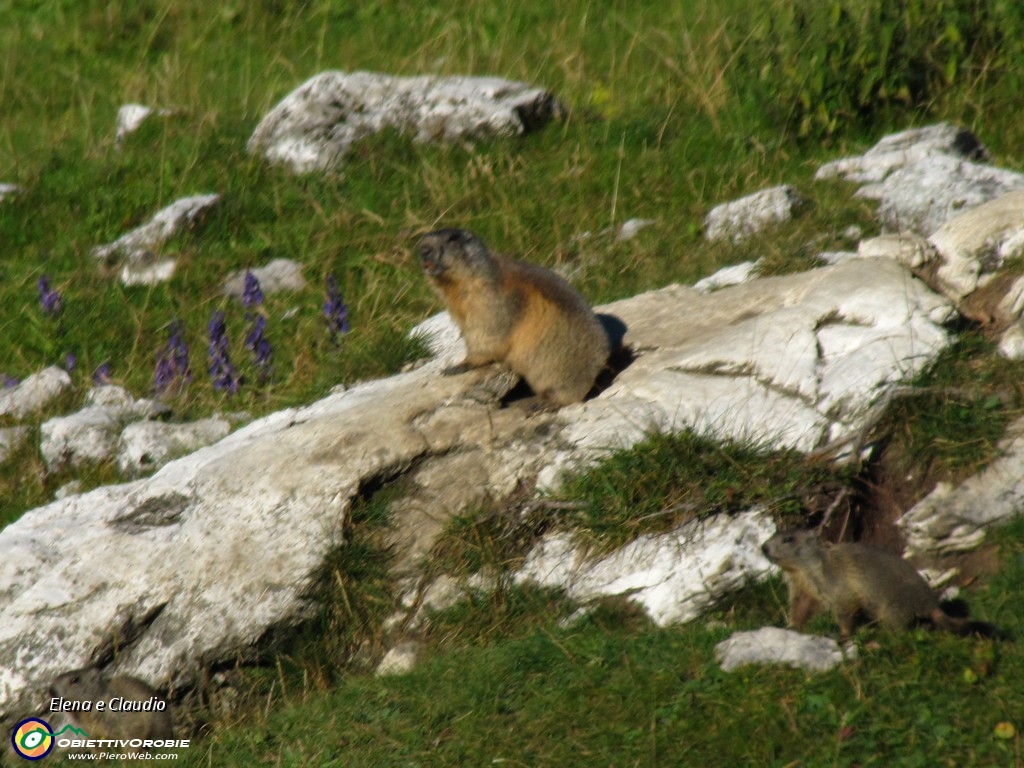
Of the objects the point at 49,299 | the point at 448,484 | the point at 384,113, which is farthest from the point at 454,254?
the point at 384,113

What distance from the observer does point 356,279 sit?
9258 mm

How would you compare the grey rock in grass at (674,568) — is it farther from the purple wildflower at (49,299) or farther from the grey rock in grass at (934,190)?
the purple wildflower at (49,299)

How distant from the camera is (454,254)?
20.8 feet

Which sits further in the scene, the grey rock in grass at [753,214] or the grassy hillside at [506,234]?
the grey rock in grass at [753,214]

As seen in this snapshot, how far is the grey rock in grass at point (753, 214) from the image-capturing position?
826 centimetres

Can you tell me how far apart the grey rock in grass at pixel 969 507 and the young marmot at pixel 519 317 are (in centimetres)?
176

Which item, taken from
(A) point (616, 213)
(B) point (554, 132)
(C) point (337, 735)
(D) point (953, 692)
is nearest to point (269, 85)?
(B) point (554, 132)

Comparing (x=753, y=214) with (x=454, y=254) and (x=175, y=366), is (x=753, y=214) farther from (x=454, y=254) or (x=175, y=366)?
(x=175, y=366)

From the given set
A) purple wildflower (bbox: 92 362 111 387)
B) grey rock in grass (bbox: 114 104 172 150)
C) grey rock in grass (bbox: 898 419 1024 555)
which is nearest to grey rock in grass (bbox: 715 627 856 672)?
grey rock in grass (bbox: 898 419 1024 555)

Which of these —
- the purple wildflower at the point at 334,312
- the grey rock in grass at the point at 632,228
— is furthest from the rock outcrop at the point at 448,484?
the grey rock in grass at the point at 632,228

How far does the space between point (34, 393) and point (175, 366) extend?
1.01 meters

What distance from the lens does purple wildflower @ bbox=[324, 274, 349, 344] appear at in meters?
8.14

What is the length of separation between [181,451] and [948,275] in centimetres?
461

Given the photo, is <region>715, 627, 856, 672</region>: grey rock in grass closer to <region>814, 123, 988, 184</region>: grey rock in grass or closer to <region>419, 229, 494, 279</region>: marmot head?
<region>419, 229, 494, 279</region>: marmot head
